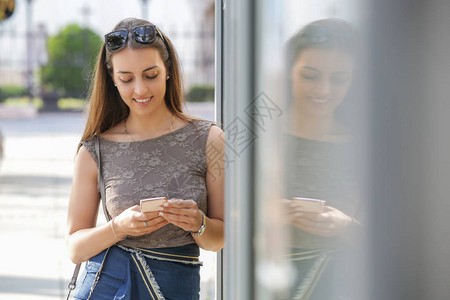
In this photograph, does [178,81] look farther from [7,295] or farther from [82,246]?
[7,295]

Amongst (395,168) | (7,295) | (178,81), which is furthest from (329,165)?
(7,295)

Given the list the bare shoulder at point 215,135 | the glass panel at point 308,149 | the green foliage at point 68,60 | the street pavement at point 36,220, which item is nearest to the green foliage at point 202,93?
the green foliage at point 68,60

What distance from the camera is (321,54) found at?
0.66 metres

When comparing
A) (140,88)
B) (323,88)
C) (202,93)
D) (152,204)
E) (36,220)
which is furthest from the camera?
(202,93)

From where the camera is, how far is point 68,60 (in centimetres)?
1972

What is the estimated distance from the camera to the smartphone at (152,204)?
1.50 m

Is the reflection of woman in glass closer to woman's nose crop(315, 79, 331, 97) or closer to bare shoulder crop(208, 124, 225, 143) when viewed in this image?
woman's nose crop(315, 79, 331, 97)

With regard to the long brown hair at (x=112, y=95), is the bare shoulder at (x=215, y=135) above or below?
below

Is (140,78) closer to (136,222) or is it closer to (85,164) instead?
(85,164)

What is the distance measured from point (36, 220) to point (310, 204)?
19.3ft

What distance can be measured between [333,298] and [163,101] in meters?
1.18

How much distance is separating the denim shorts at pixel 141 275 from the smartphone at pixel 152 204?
14cm

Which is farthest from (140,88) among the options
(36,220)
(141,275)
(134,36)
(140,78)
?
(36,220)

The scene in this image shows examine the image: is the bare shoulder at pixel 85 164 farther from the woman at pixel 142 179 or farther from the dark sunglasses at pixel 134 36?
the dark sunglasses at pixel 134 36
